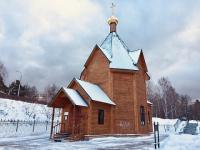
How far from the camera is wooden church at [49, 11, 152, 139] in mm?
19453

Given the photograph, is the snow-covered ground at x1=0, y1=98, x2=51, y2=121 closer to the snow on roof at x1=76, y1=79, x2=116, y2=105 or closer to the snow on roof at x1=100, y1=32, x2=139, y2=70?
the snow on roof at x1=76, y1=79, x2=116, y2=105

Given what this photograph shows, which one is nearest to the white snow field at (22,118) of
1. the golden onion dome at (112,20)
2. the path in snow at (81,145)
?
the path in snow at (81,145)

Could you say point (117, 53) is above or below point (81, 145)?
above

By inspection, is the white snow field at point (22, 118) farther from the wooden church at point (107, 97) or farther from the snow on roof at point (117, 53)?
the snow on roof at point (117, 53)

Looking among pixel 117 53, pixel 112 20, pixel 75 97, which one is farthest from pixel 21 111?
pixel 75 97

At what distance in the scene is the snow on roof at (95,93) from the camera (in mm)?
19786

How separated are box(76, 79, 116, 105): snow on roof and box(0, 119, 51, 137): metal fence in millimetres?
8707

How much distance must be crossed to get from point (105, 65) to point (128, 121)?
598 cm

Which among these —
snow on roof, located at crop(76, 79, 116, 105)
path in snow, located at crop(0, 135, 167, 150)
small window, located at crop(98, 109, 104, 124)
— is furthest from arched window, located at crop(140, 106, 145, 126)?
path in snow, located at crop(0, 135, 167, 150)

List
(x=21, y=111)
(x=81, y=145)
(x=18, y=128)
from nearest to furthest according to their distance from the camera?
(x=81, y=145) → (x=18, y=128) → (x=21, y=111)

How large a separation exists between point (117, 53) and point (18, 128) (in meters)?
13.9

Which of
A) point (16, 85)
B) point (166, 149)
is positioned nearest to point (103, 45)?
point (166, 149)

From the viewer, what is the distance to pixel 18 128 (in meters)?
25.8

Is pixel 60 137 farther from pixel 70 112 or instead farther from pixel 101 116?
pixel 101 116
